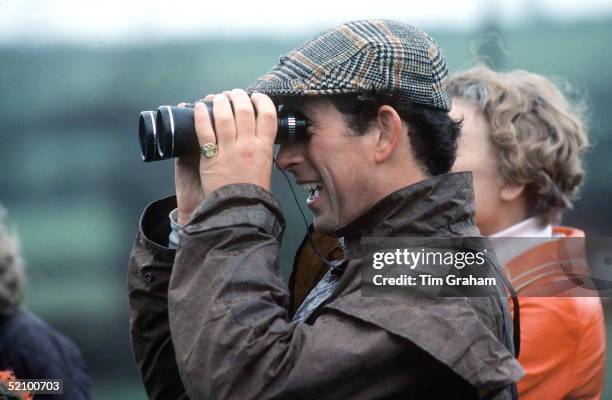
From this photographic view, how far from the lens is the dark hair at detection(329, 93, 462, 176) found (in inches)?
58.9

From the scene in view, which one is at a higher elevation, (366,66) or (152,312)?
(366,66)

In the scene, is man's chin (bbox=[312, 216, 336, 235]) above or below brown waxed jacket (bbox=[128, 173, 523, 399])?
above

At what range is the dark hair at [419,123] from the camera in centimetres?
150

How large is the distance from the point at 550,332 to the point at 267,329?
2.74ft

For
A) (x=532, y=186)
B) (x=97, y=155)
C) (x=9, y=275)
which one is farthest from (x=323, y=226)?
(x=97, y=155)

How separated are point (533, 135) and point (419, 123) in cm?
86

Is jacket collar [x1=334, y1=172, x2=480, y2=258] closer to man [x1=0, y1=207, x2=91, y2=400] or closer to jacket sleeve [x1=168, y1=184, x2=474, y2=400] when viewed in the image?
jacket sleeve [x1=168, y1=184, x2=474, y2=400]

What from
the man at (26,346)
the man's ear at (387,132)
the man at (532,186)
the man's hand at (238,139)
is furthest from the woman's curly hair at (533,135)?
the man at (26,346)

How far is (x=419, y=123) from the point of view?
5.02 feet

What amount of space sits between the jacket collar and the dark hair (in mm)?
72

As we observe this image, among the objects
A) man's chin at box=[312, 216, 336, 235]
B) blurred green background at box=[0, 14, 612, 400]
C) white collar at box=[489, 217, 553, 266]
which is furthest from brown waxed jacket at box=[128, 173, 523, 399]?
blurred green background at box=[0, 14, 612, 400]

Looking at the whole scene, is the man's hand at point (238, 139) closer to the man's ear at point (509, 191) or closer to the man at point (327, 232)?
the man at point (327, 232)

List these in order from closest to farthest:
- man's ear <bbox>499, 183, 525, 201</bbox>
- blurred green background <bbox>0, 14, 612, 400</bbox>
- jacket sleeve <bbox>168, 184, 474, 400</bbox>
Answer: jacket sleeve <bbox>168, 184, 474, 400</bbox>, man's ear <bbox>499, 183, 525, 201</bbox>, blurred green background <bbox>0, 14, 612, 400</bbox>

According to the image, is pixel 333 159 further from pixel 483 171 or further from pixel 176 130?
pixel 483 171
